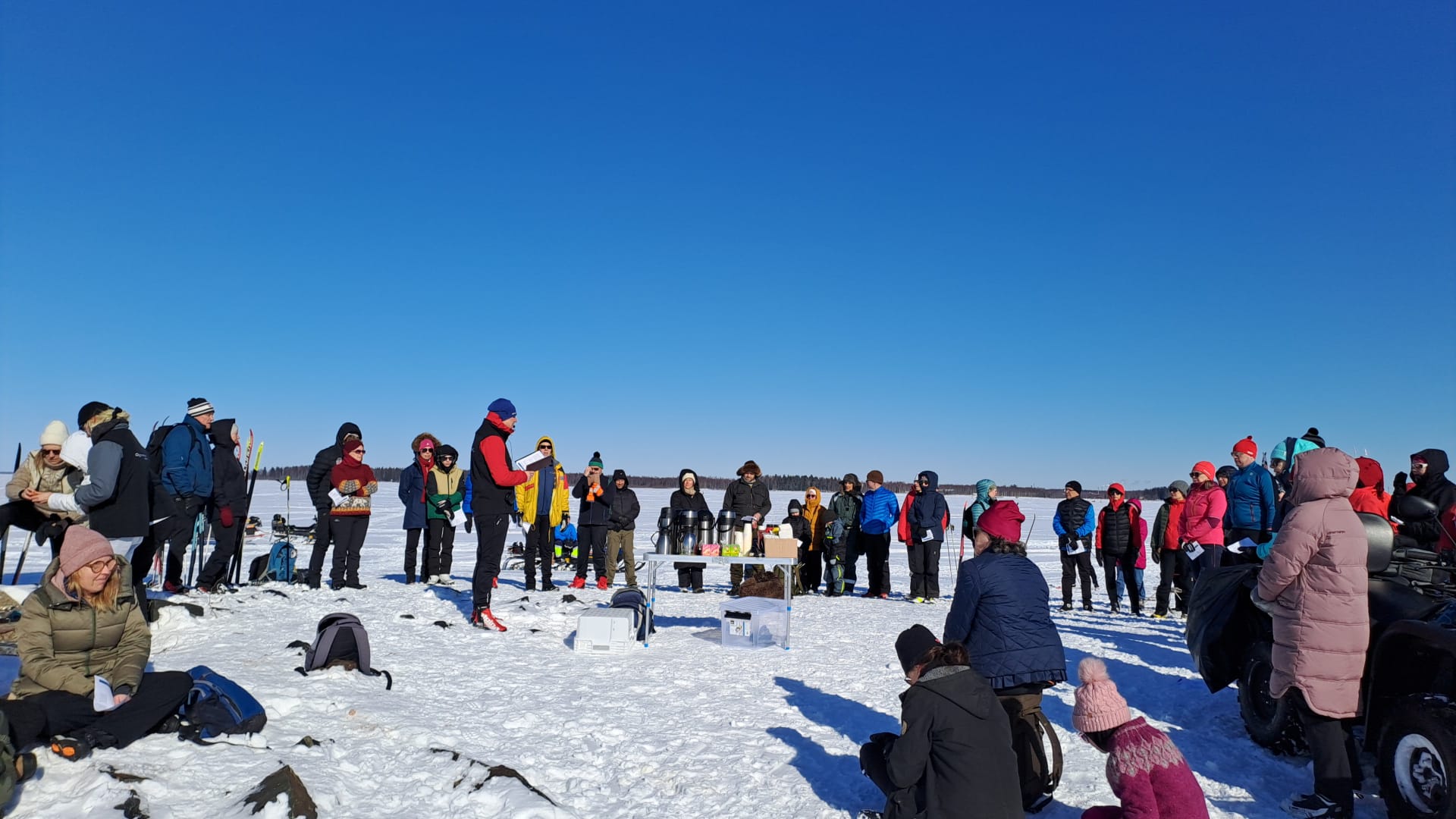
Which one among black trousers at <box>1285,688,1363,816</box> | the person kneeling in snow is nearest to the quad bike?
black trousers at <box>1285,688,1363,816</box>

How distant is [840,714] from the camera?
5.93 m

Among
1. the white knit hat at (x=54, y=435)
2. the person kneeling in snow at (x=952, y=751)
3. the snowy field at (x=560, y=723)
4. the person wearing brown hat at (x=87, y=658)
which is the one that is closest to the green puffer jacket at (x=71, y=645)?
the person wearing brown hat at (x=87, y=658)

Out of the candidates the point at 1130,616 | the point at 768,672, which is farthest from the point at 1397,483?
the point at 768,672

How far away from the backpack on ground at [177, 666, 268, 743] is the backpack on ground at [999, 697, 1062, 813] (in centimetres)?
370

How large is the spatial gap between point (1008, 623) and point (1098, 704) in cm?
93

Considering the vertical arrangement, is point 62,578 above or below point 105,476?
below

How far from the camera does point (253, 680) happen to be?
17.7ft

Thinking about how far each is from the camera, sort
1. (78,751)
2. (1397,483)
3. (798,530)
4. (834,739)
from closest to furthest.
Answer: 1. (78,751)
2. (834,739)
3. (1397,483)
4. (798,530)

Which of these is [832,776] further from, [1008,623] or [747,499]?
[747,499]

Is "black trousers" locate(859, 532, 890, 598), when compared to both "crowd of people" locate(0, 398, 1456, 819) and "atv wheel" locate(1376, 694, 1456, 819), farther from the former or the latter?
"atv wheel" locate(1376, 694, 1456, 819)

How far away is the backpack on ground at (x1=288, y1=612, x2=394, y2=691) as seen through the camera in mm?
5922

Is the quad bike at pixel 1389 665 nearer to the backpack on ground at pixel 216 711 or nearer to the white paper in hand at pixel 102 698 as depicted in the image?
the backpack on ground at pixel 216 711

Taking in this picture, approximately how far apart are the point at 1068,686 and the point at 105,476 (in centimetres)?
704

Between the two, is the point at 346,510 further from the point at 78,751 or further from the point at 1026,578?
the point at 1026,578
